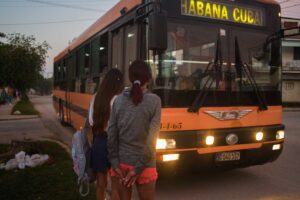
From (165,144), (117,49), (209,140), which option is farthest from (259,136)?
(117,49)

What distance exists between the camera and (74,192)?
557 centimetres

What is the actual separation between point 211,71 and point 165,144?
1.30 meters

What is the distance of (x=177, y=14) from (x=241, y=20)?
121 centimetres

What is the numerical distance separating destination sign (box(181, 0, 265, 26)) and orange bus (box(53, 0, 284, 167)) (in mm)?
15

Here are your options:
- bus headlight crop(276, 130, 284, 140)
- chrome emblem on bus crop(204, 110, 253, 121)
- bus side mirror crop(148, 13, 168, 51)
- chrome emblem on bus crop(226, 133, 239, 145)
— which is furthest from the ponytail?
bus headlight crop(276, 130, 284, 140)

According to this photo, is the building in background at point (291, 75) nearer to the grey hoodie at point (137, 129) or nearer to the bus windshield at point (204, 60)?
the bus windshield at point (204, 60)

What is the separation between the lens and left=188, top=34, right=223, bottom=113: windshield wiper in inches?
210

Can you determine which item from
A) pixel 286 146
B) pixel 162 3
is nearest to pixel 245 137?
pixel 162 3

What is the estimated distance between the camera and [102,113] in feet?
12.6

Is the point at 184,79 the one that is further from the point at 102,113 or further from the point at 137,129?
the point at 137,129

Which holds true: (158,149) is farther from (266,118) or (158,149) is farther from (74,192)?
(266,118)

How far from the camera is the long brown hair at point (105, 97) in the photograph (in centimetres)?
380

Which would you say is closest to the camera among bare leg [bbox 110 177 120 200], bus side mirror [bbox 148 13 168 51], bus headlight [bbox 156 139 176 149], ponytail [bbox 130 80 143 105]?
ponytail [bbox 130 80 143 105]

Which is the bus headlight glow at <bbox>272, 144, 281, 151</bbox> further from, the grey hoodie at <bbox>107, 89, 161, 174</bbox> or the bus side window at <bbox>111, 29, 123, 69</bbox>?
the grey hoodie at <bbox>107, 89, 161, 174</bbox>
